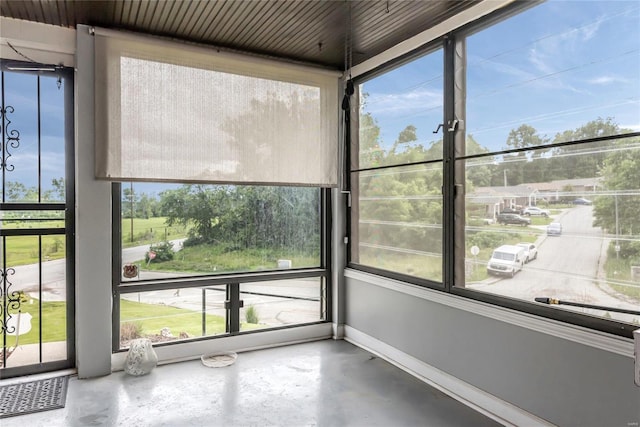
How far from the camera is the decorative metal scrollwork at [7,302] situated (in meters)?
3.31

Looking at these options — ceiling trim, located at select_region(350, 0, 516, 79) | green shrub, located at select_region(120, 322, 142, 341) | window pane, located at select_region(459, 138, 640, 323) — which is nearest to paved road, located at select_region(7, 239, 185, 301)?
green shrub, located at select_region(120, 322, 142, 341)

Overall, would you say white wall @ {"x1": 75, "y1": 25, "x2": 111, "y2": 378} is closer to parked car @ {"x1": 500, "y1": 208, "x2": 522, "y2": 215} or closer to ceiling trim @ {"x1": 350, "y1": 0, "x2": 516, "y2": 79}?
ceiling trim @ {"x1": 350, "y1": 0, "x2": 516, "y2": 79}

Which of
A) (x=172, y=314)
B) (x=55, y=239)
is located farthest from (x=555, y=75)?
(x=55, y=239)

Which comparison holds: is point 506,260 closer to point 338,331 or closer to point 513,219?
point 513,219

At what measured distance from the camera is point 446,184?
10.4ft

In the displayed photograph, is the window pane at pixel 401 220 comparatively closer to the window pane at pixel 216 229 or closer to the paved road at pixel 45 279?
the window pane at pixel 216 229

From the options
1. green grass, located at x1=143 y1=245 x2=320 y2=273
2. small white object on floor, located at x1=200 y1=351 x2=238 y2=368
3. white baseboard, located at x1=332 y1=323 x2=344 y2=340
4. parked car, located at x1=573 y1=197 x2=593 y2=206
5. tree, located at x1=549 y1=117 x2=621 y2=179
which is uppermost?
tree, located at x1=549 y1=117 x2=621 y2=179

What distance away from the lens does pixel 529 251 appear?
8.64 ft

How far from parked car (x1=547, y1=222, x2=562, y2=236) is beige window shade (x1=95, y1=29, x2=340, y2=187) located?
7.25 ft

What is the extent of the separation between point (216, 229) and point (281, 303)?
1.03 meters

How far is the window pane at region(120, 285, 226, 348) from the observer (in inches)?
143

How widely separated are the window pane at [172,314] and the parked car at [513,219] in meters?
2.58

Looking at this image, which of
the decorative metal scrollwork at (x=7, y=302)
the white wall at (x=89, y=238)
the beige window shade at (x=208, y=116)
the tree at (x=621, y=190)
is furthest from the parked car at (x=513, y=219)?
the decorative metal scrollwork at (x=7, y=302)

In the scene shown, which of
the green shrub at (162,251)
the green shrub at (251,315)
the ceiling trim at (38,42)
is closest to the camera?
the ceiling trim at (38,42)
